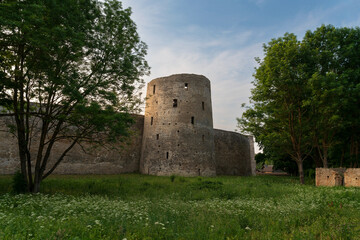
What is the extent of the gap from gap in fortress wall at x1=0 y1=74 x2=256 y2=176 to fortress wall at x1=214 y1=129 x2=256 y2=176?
18.4ft

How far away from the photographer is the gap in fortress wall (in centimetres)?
2280

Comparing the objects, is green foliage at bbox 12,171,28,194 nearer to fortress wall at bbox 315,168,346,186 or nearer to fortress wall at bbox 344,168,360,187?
fortress wall at bbox 315,168,346,186

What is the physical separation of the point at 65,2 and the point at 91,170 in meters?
17.9

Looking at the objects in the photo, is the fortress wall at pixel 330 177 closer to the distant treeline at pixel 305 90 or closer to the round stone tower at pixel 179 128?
the distant treeline at pixel 305 90

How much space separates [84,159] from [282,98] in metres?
20.0

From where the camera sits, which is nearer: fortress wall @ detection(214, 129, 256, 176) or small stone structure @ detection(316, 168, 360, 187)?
small stone structure @ detection(316, 168, 360, 187)

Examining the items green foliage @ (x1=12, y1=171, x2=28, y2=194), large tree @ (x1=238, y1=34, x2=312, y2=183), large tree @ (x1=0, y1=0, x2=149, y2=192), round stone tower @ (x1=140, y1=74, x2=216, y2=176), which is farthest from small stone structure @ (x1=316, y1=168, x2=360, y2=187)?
green foliage @ (x1=12, y1=171, x2=28, y2=194)

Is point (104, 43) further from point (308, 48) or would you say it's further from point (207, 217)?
point (308, 48)

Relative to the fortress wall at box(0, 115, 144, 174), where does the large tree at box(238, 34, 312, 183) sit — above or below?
above

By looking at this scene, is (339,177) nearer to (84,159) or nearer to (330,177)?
(330,177)

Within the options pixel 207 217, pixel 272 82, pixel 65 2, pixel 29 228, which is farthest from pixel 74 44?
pixel 272 82

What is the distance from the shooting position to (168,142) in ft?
77.4

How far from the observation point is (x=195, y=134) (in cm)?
2409

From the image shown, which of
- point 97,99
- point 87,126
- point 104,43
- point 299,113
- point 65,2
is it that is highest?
point 65,2
